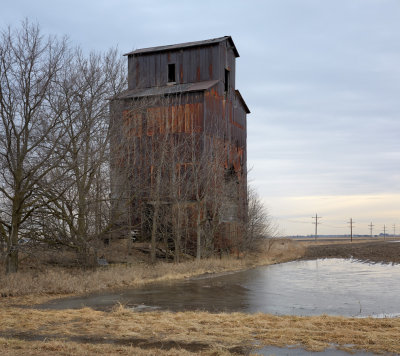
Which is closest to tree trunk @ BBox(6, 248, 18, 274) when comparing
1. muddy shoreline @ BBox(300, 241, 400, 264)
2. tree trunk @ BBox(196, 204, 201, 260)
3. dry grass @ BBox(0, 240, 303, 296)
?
dry grass @ BBox(0, 240, 303, 296)

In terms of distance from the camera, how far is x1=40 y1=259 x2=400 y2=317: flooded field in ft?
51.6

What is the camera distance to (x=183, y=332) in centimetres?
1062

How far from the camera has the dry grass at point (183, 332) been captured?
926 centimetres

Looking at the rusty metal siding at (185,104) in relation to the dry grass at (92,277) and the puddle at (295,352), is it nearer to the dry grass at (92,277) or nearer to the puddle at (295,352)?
the dry grass at (92,277)

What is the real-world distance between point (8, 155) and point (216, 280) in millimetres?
11781

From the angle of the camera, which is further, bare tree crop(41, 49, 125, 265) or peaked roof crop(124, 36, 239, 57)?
peaked roof crop(124, 36, 239, 57)

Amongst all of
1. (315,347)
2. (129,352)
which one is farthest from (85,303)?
(315,347)

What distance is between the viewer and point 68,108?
22.2 m

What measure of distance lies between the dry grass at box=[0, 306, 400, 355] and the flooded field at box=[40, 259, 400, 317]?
2628mm

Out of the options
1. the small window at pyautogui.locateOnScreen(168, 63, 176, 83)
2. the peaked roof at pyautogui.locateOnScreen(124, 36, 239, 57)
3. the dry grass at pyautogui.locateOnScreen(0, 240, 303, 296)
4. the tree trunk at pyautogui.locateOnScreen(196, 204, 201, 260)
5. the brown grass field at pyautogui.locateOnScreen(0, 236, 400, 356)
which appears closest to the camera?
the brown grass field at pyautogui.locateOnScreen(0, 236, 400, 356)

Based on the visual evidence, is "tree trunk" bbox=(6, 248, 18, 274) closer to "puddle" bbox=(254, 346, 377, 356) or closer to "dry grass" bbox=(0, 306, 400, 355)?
"dry grass" bbox=(0, 306, 400, 355)

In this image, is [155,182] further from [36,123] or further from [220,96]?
[36,123]

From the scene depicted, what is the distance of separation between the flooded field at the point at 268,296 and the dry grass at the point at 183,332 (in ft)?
8.62

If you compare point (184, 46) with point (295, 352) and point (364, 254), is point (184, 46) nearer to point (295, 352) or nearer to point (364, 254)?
point (364, 254)
